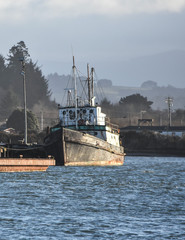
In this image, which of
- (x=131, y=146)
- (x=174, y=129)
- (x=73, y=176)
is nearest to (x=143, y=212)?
(x=73, y=176)

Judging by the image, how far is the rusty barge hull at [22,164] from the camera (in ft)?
145

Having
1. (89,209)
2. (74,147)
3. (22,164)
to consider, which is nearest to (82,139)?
(74,147)

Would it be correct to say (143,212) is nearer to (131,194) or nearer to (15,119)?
(131,194)

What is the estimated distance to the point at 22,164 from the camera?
45.3 m

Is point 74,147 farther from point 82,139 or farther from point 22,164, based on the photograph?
point 22,164

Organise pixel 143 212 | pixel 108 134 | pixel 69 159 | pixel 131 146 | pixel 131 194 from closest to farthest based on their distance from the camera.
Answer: pixel 143 212 < pixel 131 194 < pixel 69 159 < pixel 108 134 < pixel 131 146

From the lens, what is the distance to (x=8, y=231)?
72.4ft

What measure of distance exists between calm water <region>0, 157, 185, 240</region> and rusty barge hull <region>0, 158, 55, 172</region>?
1.78 metres

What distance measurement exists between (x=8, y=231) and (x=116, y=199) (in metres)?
10.6

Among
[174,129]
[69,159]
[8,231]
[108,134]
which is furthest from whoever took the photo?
[174,129]

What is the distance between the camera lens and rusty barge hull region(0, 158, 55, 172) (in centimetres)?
4406

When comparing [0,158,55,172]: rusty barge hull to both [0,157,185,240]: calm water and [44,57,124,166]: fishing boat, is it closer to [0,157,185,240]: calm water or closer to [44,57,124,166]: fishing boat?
[0,157,185,240]: calm water

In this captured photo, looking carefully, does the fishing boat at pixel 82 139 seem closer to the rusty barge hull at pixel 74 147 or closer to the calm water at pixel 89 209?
the rusty barge hull at pixel 74 147

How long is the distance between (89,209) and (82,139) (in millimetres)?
29730
